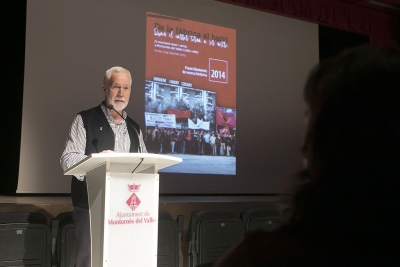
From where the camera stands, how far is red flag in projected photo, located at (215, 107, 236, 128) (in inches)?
216

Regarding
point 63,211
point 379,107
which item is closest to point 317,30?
point 63,211

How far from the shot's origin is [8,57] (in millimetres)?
4828

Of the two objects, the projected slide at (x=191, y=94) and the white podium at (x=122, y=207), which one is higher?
the projected slide at (x=191, y=94)

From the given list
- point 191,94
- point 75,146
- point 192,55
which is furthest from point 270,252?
point 192,55

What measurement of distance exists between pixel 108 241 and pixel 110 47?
321 centimetres

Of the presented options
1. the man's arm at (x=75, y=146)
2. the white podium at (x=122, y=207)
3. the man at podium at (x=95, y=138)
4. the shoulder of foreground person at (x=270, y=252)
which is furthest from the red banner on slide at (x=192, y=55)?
the shoulder of foreground person at (x=270, y=252)

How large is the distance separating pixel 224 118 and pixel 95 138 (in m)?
3.16

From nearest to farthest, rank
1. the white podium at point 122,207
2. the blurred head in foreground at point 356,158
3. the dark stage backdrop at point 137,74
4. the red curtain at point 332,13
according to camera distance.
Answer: the blurred head in foreground at point 356,158, the white podium at point 122,207, the dark stage backdrop at point 137,74, the red curtain at point 332,13

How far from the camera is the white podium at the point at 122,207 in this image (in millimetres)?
2127

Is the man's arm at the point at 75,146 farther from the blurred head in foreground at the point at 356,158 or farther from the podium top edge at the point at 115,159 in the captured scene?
the blurred head in foreground at the point at 356,158

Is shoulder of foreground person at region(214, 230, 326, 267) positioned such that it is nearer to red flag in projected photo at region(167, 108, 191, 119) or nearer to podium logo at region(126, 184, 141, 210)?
podium logo at region(126, 184, 141, 210)

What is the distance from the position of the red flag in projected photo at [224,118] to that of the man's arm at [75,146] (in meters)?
3.08

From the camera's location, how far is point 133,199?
2232 mm

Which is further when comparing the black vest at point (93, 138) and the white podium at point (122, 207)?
the black vest at point (93, 138)
